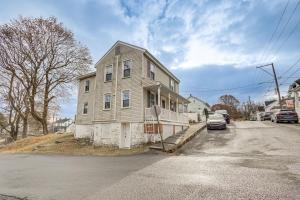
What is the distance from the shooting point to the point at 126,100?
861 inches

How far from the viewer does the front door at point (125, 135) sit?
20.7 metres

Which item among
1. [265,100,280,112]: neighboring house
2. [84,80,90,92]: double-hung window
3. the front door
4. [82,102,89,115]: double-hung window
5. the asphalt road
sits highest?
[265,100,280,112]: neighboring house

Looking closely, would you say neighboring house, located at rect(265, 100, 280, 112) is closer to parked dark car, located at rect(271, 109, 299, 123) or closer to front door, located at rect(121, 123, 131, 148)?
parked dark car, located at rect(271, 109, 299, 123)

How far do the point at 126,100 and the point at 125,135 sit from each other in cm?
321

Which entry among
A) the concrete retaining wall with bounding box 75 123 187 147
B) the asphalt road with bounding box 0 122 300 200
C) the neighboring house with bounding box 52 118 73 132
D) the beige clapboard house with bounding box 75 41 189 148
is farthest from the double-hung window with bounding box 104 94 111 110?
the neighboring house with bounding box 52 118 73 132

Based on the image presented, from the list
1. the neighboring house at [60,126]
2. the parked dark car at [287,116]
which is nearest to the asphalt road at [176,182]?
the parked dark car at [287,116]

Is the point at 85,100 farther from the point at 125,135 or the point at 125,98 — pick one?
the point at 125,135

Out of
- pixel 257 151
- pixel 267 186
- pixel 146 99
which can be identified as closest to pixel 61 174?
pixel 267 186

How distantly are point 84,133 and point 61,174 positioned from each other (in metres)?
16.7

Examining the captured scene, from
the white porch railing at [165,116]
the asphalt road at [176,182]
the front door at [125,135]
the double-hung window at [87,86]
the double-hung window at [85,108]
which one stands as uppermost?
the double-hung window at [87,86]

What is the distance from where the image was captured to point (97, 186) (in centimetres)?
739

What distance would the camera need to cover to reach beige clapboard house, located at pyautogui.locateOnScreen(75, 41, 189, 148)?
20.5 metres

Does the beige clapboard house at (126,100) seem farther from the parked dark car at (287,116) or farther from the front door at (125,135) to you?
the parked dark car at (287,116)

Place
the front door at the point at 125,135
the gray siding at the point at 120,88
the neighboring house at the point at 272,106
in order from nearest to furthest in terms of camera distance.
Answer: the front door at the point at 125,135, the gray siding at the point at 120,88, the neighboring house at the point at 272,106
